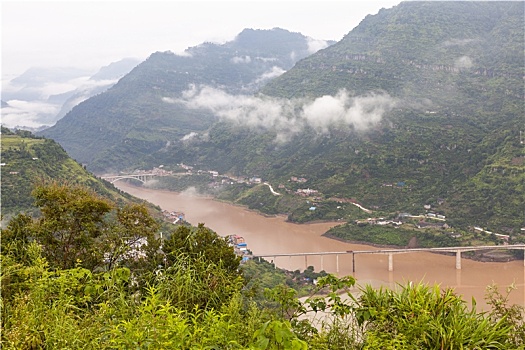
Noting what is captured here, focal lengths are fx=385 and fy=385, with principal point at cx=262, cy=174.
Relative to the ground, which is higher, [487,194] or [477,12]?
[477,12]

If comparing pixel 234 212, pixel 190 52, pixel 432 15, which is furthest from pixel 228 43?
pixel 234 212

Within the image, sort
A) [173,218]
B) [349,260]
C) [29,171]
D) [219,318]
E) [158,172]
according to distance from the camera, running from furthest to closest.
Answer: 1. [158,172]
2. [173,218]
3. [349,260]
4. [29,171]
5. [219,318]

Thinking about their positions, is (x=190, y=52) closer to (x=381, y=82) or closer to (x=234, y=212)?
(x=381, y=82)

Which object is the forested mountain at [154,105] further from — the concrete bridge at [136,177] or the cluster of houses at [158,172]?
the concrete bridge at [136,177]

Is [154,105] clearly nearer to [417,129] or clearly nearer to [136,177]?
[136,177]

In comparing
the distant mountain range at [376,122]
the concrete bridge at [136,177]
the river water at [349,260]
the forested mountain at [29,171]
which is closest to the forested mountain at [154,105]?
the distant mountain range at [376,122]

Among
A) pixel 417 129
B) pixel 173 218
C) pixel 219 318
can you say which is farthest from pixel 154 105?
pixel 219 318
